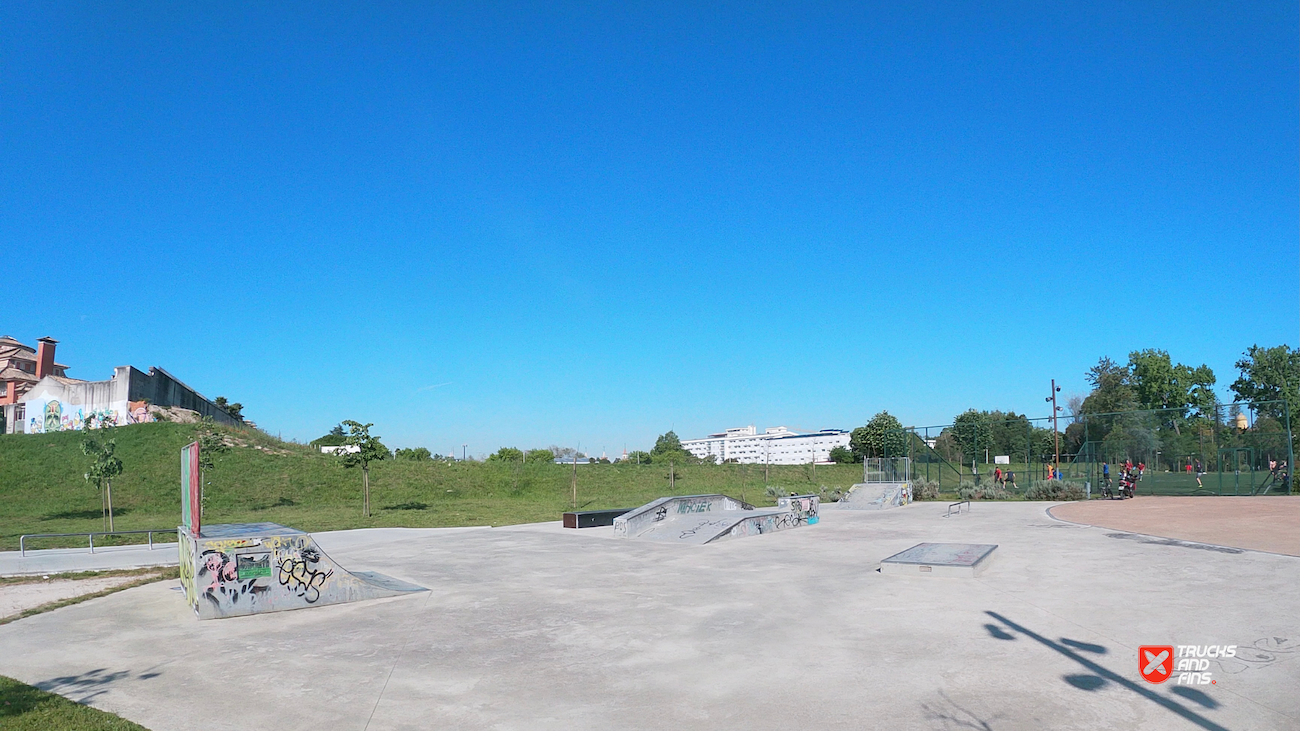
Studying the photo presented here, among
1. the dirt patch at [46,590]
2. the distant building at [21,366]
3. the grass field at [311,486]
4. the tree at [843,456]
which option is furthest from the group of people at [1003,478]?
the distant building at [21,366]

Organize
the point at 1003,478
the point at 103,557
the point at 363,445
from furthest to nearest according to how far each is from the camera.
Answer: the point at 1003,478 → the point at 363,445 → the point at 103,557

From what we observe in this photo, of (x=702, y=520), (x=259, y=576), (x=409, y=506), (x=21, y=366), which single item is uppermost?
(x=21, y=366)

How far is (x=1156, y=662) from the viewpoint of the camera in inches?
263

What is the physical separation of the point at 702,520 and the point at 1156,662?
1360cm

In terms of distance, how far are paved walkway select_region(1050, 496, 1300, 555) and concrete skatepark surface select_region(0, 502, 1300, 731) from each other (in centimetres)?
254

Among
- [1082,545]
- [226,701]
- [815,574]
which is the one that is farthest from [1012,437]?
[226,701]

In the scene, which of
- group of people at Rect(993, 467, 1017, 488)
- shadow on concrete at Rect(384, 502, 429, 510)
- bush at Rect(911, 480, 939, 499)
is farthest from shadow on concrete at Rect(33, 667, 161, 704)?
group of people at Rect(993, 467, 1017, 488)

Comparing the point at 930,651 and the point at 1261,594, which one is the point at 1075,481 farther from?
the point at 930,651

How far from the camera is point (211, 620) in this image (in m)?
9.39

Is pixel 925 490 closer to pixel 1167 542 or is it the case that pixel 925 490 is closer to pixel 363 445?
pixel 1167 542

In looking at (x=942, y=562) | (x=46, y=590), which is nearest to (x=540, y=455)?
(x=46, y=590)

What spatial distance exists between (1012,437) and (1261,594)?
2636cm

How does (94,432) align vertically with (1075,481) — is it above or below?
above

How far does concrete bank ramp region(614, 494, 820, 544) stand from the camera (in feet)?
59.2
